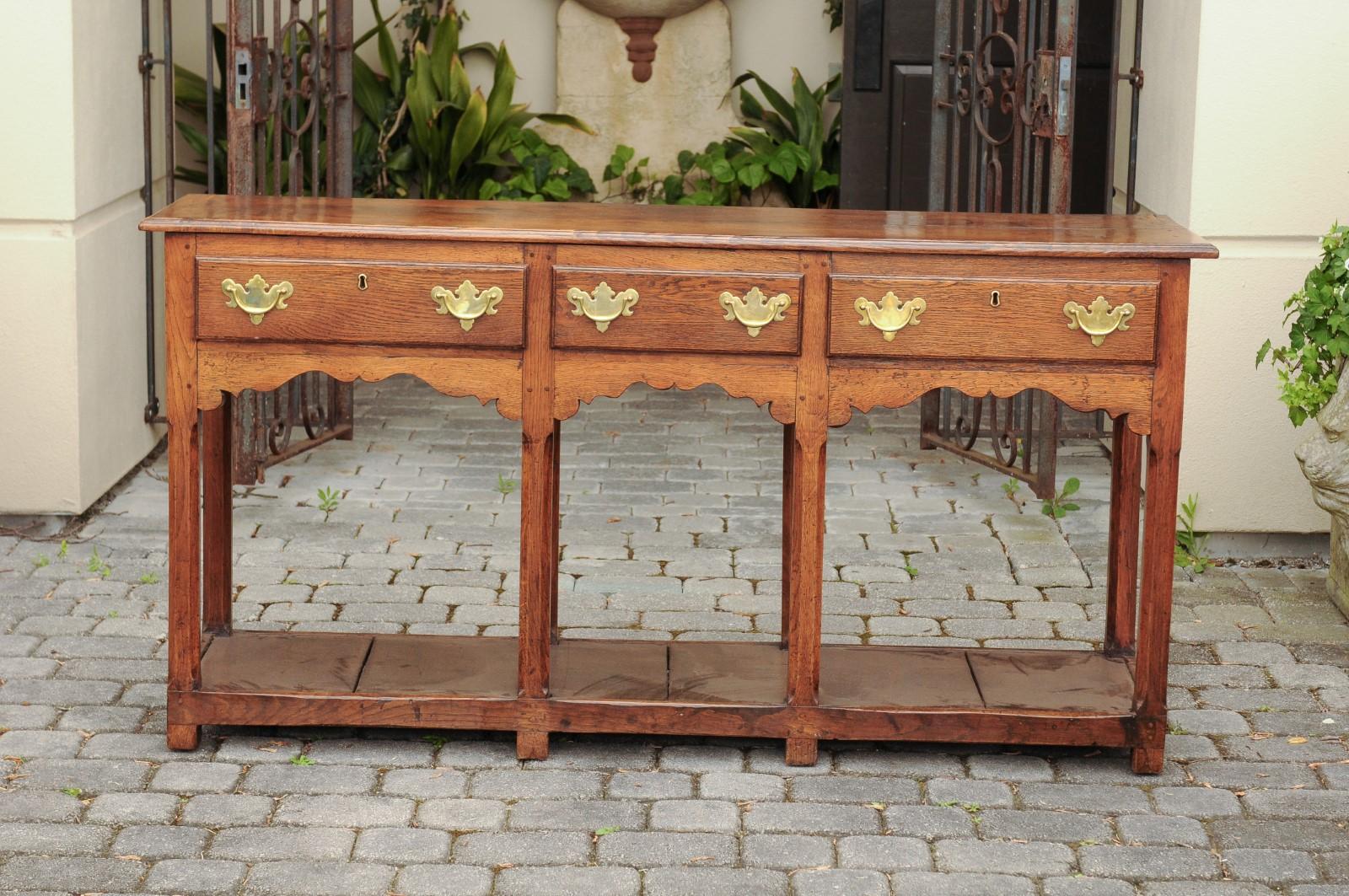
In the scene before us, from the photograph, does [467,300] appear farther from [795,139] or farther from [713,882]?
[795,139]

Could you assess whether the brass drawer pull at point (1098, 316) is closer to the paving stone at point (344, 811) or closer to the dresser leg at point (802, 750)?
the dresser leg at point (802, 750)

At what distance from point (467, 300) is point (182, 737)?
1.13 meters

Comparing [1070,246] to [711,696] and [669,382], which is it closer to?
[669,382]

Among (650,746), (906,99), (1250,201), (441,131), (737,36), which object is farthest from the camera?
(737,36)

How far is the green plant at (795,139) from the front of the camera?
8.47 meters

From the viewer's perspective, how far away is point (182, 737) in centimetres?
387

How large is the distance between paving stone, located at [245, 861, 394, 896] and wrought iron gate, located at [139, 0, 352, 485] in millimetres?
2763

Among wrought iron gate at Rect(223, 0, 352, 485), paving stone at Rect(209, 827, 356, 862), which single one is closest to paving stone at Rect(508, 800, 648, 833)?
paving stone at Rect(209, 827, 356, 862)

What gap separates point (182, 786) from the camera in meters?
3.71

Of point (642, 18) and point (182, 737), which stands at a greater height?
point (642, 18)

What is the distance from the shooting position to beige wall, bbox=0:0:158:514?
209 inches

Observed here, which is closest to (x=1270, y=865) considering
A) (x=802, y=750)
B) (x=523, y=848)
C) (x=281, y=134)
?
(x=802, y=750)

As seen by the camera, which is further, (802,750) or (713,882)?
(802,750)

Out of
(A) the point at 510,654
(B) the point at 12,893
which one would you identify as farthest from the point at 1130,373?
(B) the point at 12,893
